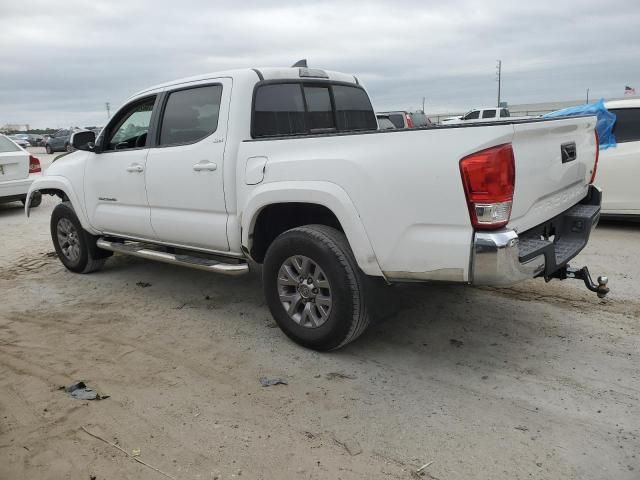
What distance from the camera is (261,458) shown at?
8.99 ft

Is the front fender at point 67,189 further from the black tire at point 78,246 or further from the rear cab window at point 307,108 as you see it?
the rear cab window at point 307,108

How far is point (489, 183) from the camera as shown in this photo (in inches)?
115

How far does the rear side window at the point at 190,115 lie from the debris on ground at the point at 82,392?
2.05m

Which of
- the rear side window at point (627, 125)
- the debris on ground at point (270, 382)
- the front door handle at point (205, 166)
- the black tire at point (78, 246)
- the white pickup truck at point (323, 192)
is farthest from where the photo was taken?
the rear side window at point (627, 125)

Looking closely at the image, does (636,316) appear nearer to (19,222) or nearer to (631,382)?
(631,382)

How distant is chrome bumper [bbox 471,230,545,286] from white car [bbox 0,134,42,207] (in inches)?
388

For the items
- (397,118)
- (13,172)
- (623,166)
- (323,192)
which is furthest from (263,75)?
(397,118)

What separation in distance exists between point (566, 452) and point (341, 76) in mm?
3780

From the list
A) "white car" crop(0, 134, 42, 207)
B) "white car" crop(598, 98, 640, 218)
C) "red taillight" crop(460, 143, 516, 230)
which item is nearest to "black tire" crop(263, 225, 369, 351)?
"red taillight" crop(460, 143, 516, 230)

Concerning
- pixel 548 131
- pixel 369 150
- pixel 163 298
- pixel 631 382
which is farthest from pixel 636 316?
pixel 163 298

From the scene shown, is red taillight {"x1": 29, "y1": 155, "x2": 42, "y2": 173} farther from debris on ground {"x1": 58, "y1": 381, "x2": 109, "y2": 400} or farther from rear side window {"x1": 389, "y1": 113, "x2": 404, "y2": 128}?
rear side window {"x1": 389, "y1": 113, "x2": 404, "y2": 128}

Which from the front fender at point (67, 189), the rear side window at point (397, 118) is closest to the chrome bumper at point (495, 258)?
the front fender at point (67, 189)

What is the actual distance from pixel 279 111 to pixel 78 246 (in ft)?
10.3

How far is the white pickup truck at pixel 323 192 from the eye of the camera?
9.93 ft
